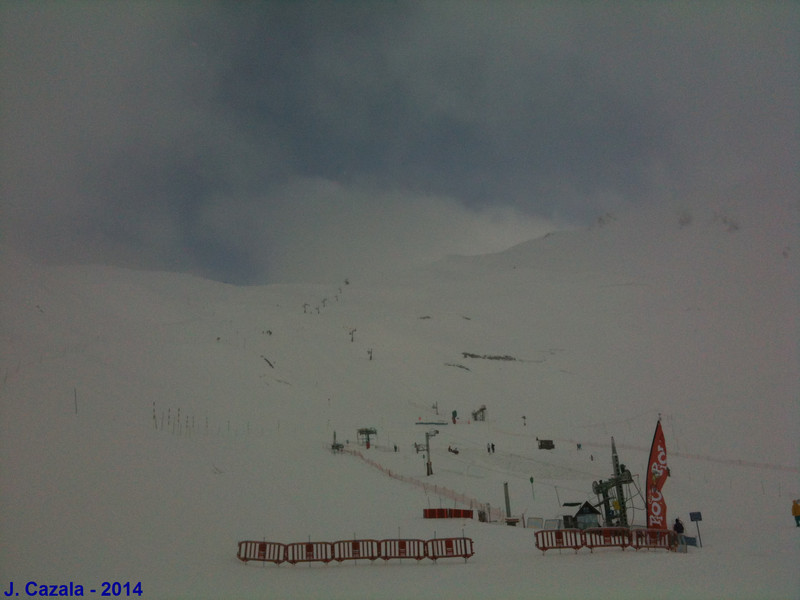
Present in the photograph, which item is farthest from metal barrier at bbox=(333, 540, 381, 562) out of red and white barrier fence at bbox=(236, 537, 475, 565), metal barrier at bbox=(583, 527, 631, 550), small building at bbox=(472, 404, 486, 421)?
small building at bbox=(472, 404, 486, 421)

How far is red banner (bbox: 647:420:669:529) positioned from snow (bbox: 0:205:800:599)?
136 centimetres

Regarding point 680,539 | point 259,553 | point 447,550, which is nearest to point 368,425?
point 680,539

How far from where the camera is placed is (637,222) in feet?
547

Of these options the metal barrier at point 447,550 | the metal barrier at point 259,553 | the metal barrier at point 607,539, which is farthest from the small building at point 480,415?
the metal barrier at point 259,553

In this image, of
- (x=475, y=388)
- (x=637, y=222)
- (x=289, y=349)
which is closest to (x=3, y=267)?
(x=289, y=349)

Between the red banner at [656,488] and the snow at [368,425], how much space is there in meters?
1.36

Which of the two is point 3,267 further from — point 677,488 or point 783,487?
point 783,487

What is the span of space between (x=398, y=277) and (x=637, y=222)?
81270 mm

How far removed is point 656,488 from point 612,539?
251cm

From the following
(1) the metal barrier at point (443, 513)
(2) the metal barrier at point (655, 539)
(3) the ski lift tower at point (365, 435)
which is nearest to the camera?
(2) the metal barrier at point (655, 539)

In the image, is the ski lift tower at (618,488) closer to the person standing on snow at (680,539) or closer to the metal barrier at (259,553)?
the person standing on snow at (680,539)

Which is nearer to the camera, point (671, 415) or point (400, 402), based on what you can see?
point (671, 415)

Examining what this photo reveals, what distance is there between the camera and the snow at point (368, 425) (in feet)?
39.5

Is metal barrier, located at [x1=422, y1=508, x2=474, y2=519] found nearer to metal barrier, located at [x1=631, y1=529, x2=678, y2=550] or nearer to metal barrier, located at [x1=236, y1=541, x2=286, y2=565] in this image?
metal barrier, located at [x1=631, y1=529, x2=678, y2=550]
